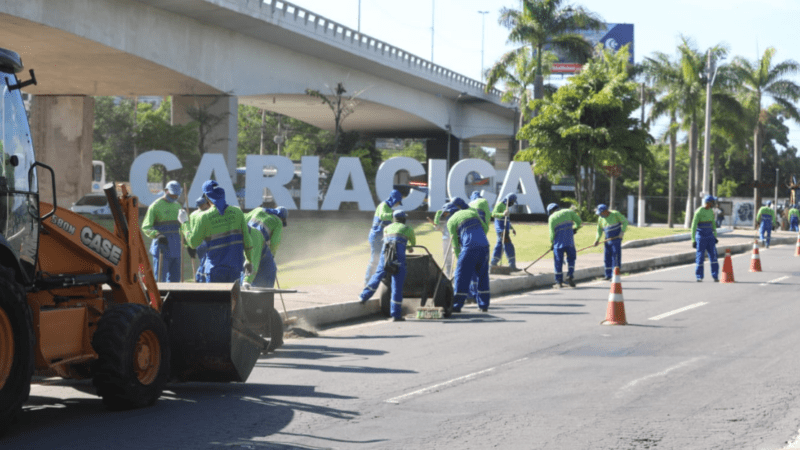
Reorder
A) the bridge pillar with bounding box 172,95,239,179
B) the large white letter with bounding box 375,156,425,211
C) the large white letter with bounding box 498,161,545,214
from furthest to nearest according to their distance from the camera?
the large white letter with bounding box 498,161,545,214, the bridge pillar with bounding box 172,95,239,179, the large white letter with bounding box 375,156,425,211

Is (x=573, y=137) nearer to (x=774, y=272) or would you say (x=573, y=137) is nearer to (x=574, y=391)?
Result: (x=774, y=272)

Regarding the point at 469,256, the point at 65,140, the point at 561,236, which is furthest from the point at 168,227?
the point at 65,140

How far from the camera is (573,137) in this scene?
159ft

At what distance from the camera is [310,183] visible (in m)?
42.7

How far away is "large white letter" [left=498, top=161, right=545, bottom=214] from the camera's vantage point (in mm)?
45125

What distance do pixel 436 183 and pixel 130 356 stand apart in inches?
1510

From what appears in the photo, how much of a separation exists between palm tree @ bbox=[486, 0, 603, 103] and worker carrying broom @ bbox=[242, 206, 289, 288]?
138 feet

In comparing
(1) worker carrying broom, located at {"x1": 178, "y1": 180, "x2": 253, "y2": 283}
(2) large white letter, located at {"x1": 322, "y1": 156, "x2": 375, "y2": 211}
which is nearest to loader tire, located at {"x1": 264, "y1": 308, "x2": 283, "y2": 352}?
(1) worker carrying broom, located at {"x1": 178, "y1": 180, "x2": 253, "y2": 283}

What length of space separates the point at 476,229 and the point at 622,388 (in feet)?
23.8

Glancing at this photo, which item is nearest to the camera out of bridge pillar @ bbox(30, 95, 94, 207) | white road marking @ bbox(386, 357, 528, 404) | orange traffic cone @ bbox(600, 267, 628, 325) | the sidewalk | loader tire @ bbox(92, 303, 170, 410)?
loader tire @ bbox(92, 303, 170, 410)

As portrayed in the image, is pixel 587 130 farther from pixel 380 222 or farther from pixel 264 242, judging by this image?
pixel 264 242

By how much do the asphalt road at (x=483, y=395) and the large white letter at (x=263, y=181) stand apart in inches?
1051

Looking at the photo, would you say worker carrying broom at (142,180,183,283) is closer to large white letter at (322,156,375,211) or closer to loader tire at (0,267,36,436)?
loader tire at (0,267,36,436)

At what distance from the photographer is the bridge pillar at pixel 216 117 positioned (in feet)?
143
